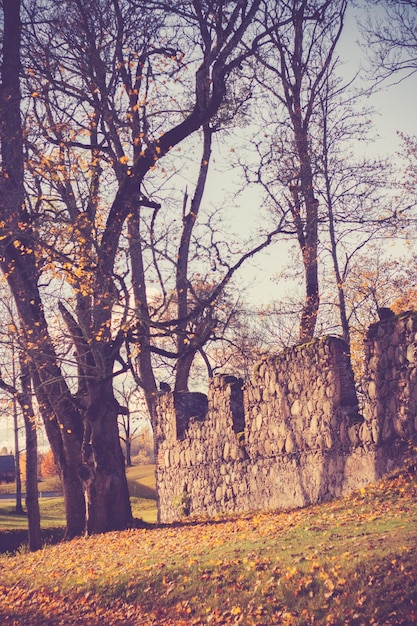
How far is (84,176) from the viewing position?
15672 millimetres

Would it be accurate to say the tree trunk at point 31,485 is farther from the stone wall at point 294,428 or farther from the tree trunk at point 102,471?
the stone wall at point 294,428

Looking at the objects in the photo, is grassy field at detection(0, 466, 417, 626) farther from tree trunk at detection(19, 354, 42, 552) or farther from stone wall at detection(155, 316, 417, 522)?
tree trunk at detection(19, 354, 42, 552)

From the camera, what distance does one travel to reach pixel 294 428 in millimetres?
15500

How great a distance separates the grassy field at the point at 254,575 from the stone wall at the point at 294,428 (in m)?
0.91

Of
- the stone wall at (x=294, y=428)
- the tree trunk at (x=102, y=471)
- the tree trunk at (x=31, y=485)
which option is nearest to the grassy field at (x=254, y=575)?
the stone wall at (x=294, y=428)

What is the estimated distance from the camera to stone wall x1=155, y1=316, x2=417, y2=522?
42.7 ft

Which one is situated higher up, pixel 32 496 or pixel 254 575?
pixel 32 496

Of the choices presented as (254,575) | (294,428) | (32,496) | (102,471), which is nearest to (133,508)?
(32,496)

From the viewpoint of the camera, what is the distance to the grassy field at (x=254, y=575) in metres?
7.73

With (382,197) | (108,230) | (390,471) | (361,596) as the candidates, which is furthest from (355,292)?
(361,596)

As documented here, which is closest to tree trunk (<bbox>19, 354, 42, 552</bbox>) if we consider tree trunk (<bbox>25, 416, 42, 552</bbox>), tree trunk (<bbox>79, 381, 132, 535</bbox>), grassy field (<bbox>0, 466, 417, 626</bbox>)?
tree trunk (<bbox>25, 416, 42, 552</bbox>)

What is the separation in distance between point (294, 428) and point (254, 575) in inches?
258

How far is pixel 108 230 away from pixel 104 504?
552 cm

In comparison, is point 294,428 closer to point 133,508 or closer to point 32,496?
point 32,496
